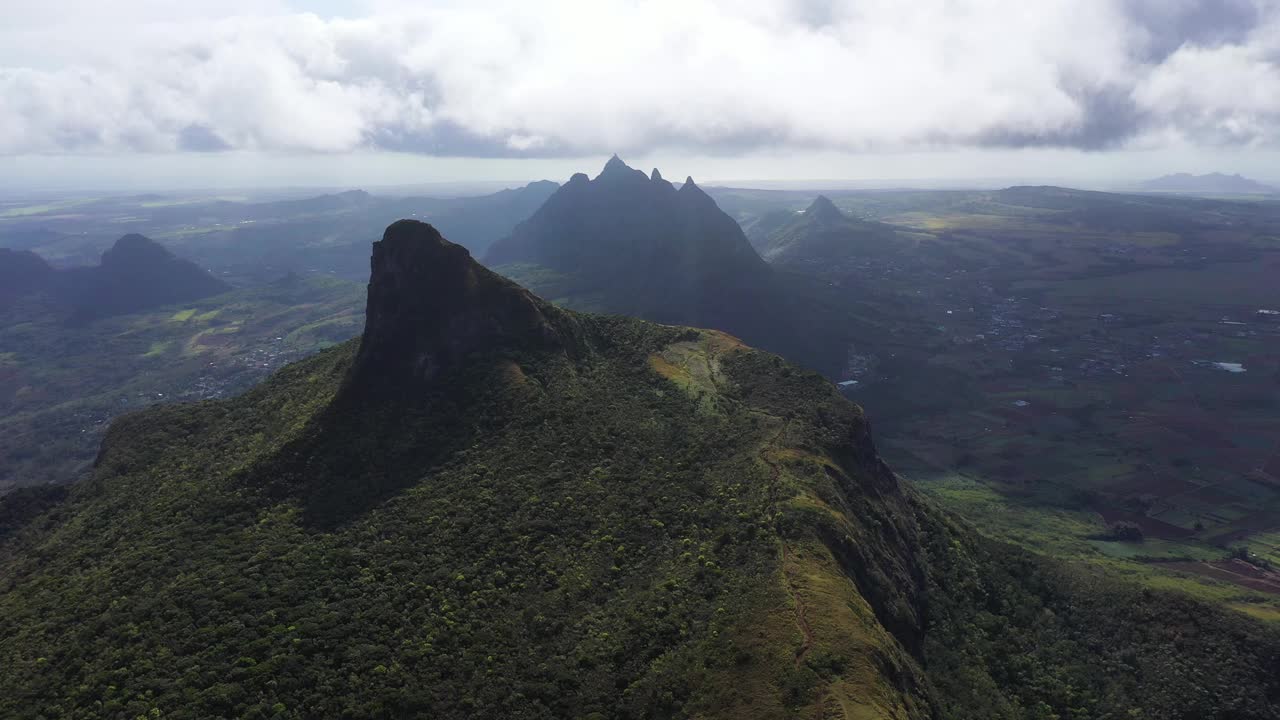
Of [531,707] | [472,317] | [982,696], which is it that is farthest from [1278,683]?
[472,317]

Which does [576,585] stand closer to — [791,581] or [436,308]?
[791,581]

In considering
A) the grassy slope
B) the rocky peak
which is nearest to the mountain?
the grassy slope

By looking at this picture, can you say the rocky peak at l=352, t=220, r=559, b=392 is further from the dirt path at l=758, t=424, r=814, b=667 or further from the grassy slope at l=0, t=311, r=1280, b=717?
the dirt path at l=758, t=424, r=814, b=667

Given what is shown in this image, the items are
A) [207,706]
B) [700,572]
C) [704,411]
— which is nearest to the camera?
[207,706]

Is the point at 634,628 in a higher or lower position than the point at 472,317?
lower

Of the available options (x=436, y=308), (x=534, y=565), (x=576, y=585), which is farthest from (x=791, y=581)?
(x=436, y=308)

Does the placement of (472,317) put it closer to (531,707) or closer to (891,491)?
(531,707)
